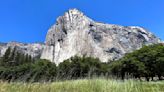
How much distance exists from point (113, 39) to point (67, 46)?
1145 inches

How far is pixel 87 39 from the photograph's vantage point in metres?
146

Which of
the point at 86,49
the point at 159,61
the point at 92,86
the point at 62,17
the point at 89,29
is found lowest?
the point at 92,86

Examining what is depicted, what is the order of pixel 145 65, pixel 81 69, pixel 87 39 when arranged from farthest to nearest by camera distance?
pixel 87 39 < pixel 145 65 < pixel 81 69

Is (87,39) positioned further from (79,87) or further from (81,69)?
(79,87)

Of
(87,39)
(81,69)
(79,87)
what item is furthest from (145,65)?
(87,39)

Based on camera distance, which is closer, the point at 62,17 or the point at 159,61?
the point at 159,61

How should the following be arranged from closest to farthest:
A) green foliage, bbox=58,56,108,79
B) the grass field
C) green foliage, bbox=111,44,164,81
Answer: the grass field
green foliage, bbox=58,56,108,79
green foliage, bbox=111,44,164,81

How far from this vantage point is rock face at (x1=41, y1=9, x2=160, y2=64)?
144m

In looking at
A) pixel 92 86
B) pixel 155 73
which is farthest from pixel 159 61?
pixel 92 86

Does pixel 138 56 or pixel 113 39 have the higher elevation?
pixel 113 39

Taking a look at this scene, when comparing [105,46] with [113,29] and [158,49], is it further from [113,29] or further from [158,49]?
[158,49]

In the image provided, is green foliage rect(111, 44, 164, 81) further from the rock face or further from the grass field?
the rock face

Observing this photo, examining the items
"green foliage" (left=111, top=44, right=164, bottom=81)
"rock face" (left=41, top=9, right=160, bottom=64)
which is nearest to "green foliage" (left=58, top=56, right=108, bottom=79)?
"green foliage" (left=111, top=44, right=164, bottom=81)

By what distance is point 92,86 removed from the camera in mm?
6117
